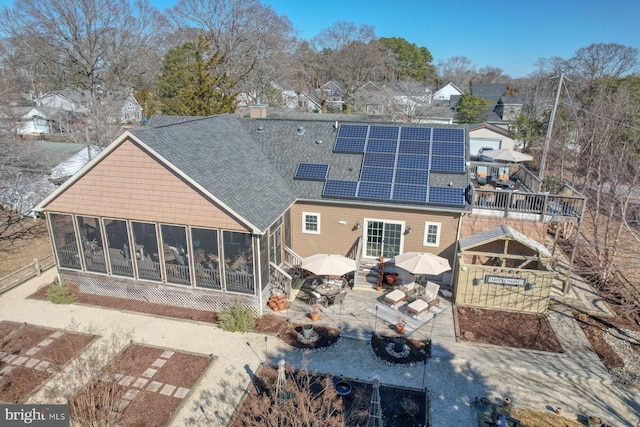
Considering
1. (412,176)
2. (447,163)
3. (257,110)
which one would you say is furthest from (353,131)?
(257,110)

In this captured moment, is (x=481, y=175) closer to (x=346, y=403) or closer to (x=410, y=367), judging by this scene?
(x=410, y=367)

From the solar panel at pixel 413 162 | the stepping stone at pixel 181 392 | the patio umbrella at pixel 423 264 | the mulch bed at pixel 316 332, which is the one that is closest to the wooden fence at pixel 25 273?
the stepping stone at pixel 181 392

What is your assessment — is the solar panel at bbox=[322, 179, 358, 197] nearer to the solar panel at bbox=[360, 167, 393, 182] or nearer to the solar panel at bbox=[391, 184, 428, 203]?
the solar panel at bbox=[360, 167, 393, 182]

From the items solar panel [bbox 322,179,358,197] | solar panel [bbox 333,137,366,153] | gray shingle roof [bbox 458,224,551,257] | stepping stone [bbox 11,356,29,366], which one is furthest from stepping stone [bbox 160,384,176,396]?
solar panel [bbox 333,137,366,153]

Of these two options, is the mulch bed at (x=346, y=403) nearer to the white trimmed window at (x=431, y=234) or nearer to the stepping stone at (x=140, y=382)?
the stepping stone at (x=140, y=382)

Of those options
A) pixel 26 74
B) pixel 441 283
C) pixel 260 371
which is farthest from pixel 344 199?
pixel 26 74

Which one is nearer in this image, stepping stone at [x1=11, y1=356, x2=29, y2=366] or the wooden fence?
stepping stone at [x1=11, y1=356, x2=29, y2=366]
